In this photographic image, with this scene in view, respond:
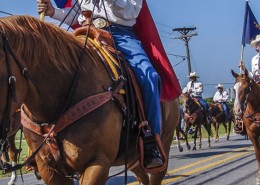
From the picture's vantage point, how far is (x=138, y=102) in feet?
15.4

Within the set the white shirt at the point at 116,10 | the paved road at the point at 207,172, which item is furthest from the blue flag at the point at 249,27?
the white shirt at the point at 116,10

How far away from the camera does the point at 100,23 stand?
5074 mm

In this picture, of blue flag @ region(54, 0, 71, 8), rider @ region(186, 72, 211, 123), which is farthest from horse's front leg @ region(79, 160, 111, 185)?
rider @ region(186, 72, 211, 123)

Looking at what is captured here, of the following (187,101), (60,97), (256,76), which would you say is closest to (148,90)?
(60,97)

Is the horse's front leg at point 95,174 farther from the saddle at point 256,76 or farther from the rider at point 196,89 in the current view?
the rider at point 196,89

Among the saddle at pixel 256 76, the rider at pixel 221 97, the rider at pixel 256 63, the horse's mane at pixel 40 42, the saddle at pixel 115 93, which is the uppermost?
the horse's mane at pixel 40 42

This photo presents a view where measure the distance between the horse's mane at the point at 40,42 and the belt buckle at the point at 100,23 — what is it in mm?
739

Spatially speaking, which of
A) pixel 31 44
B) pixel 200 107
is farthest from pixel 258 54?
pixel 200 107

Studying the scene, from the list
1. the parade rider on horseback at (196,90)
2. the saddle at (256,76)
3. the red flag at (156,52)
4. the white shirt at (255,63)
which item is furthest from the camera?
the parade rider on horseback at (196,90)

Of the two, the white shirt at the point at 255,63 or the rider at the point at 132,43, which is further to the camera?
the white shirt at the point at 255,63

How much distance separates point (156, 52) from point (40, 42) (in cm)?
175

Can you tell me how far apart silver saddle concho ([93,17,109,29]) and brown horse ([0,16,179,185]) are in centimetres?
74

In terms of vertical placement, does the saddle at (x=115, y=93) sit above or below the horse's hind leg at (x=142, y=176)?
above

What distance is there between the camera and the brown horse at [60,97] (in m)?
3.73
